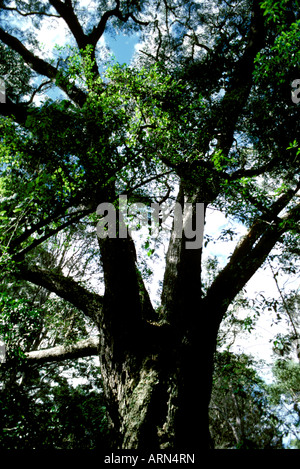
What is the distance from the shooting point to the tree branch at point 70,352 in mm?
3986

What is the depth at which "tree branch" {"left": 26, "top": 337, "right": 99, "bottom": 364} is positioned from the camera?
3.99m

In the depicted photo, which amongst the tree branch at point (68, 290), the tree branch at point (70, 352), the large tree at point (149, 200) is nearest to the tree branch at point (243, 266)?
the large tree at point (149, 200)

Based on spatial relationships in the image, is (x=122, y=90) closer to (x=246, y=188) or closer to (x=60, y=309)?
(x=246, y=188)

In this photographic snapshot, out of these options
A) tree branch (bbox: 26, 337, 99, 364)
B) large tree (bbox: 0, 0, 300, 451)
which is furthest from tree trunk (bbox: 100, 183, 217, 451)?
tree branch (bbox: 26, 337, 99, 364)

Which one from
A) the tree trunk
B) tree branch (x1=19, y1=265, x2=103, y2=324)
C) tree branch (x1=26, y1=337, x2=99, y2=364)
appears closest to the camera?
the tree trunk

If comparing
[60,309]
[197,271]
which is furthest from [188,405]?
[60,309]

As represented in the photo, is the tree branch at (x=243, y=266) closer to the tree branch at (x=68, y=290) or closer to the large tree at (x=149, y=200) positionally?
the large tree at (x=149, y=200)

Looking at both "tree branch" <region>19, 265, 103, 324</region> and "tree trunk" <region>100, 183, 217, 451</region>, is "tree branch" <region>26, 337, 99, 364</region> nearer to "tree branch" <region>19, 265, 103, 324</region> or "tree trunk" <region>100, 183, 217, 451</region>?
"tree branch" <region>19, 265, 103, 324</region>

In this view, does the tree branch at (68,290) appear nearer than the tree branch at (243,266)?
No

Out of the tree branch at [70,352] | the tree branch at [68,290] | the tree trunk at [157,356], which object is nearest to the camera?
the tree trunk at [157,356]

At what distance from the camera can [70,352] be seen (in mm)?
4078

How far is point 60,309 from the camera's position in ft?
23.8

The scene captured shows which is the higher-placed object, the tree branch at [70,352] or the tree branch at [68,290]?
the tree branch at [68,290]

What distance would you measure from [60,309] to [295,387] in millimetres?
17713
